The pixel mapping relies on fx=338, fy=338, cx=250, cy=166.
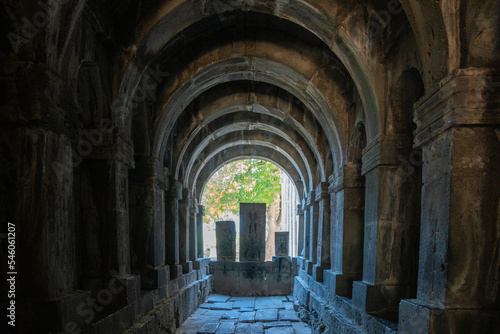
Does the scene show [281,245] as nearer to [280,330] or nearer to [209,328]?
[280,330]

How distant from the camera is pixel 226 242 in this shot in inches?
487

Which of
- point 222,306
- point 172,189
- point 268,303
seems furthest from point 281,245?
point 172,189

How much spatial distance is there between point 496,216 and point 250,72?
4739 millimetres

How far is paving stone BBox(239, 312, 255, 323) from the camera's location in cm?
753

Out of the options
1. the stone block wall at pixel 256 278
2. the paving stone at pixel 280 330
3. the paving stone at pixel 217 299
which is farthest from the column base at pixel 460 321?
the stone block wall at pixel 256 278

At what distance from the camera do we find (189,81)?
571 centimetres

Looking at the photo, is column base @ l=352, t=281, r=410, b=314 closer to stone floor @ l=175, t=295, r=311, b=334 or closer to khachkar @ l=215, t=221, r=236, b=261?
stone floor @ l=175, t=295, r=311, b=334

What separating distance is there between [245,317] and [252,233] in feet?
14.2

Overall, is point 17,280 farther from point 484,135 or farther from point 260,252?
point 260,252

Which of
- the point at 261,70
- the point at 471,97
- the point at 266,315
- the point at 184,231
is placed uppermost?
the point at 261,70

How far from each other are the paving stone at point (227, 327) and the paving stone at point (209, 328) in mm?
94

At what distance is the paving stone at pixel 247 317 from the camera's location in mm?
7531

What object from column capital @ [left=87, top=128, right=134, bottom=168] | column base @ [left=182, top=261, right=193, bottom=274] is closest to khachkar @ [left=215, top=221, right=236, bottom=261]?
column base @ [left=182, top=261, right=193, bottom=274]

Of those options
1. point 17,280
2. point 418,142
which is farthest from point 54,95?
point 418,142
